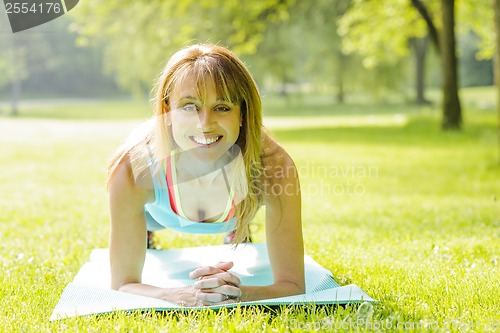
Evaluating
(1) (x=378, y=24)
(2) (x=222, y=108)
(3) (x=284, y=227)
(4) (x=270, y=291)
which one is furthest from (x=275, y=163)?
(1) (x=378, y=24)

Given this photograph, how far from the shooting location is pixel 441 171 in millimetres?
9789

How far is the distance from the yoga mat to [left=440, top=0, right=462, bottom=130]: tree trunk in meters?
11.3

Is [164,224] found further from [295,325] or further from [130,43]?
[130,43]

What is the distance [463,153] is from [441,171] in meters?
2.14

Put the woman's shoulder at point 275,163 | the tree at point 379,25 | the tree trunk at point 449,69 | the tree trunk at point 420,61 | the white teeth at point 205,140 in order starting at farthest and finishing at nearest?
1. the tree trunk at point 420,61
2. the tree at point 379,25
3. the tree trunk at point 449,69
4. the woman's shoulder at point 275,163
5. the white teeth at point 205,140

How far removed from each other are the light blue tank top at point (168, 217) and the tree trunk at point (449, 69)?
11959mm

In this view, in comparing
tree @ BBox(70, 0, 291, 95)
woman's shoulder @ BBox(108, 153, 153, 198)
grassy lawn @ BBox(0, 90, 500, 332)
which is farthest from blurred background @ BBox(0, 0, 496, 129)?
grassy lawn @ BBox(0, 90, 500, 332)

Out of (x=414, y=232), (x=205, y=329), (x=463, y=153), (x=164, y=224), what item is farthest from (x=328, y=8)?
(x=205, y=329)

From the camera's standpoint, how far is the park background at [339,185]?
2.84 metres

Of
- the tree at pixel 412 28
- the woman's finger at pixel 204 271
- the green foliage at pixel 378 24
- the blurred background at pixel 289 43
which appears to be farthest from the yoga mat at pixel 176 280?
the green foliage at pixel 378 24

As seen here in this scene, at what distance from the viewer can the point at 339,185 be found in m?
8.35

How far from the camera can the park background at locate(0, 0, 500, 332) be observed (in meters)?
2.84

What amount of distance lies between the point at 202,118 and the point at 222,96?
0.14 m

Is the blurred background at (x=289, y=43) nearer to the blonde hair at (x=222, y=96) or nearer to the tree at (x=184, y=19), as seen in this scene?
the tree at (x=184, y=19)
